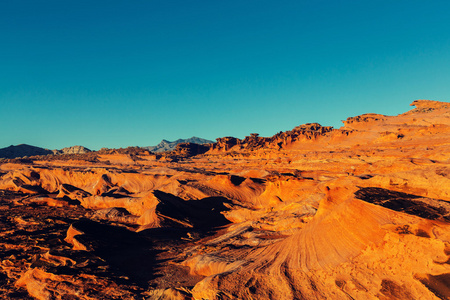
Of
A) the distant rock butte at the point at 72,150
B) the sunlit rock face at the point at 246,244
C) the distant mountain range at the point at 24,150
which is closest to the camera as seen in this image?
the sunlit rock face at the point at 246,244

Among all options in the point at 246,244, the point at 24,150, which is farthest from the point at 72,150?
the point at 246,244

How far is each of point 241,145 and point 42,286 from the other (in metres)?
99.3

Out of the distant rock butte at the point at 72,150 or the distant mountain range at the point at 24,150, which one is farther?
the distant rock butte at the point at 72,150

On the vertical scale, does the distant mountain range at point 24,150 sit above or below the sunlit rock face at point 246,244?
above

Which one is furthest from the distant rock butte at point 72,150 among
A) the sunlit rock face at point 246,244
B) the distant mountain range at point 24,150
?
the sunlit rock face at point 246,244

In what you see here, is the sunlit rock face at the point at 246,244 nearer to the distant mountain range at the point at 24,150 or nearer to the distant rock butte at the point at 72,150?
the distant mountain range at the point at 24,150

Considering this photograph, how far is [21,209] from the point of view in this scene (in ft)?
120

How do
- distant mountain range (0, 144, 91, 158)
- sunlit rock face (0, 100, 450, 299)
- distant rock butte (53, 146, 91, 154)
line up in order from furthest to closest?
distant rock butte (53, 146, 91, 154) → distant mountain range (0, 144, 91, 158) → sunlit rock face (0, 100, 450, 299)

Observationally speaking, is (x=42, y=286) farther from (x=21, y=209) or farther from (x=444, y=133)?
(x=444, y=133)

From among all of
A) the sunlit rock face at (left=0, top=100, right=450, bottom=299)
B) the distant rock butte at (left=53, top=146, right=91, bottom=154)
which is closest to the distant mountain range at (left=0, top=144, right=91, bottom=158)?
the distant rock butte at (left=53, top=146, right=91, bottom=154)

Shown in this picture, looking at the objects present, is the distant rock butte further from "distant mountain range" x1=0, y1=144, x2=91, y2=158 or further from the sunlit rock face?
the sunlit rock face

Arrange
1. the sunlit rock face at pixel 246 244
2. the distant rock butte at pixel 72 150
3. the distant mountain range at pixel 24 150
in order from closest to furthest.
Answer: the sunlit rock face at pixel 246 244
the distant mountain range at pixel 24 150
the distant rock butte at pixel 72 150

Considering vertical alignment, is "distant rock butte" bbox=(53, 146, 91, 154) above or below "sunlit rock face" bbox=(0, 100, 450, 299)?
above

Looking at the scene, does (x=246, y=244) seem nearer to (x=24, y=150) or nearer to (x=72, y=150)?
(x=24, y=150)
